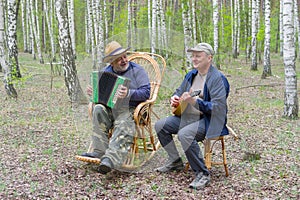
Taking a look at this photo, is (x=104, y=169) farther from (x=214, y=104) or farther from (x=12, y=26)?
(x=12, y=26)

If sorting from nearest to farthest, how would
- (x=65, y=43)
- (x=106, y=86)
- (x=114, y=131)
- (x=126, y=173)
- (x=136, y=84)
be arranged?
(x=106, y=86) → (x=114, y=131) → (x=126, y=173) → (x=136, y=84) → (x=65, y=43)

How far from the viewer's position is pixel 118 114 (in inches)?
186

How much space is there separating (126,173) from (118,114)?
29.1 inches

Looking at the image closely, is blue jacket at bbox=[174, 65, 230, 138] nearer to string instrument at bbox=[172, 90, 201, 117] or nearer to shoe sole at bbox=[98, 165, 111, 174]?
string instrument at bbox=[172, 90, 201, 117]

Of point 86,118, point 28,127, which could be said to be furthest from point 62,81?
point 86,118

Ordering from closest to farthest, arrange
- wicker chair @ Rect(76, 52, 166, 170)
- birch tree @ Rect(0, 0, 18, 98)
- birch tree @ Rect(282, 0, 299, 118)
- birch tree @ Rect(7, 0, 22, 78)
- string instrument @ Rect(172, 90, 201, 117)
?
string instrument @ Rect(172, 90, 201, 117) < wicker chair @ Rect(76, 52, 166, 170) < birch tree @ Rect(282, 0, 299, 118) < birch tree @ Rect(0, 0, 18, 98) < birch tree @ Rect(7, 0, 22, 78)

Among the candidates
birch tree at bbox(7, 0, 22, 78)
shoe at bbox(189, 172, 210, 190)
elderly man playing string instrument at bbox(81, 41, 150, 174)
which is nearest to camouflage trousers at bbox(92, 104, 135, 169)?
elderly man playing string instrument at bbox(81, 41, 150, 174)

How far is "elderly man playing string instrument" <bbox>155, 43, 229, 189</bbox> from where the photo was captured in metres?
4.23

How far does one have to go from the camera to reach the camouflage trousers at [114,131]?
4508 mm

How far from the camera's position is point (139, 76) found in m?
4.85

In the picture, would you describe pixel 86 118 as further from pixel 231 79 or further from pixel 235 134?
pixel 231 79

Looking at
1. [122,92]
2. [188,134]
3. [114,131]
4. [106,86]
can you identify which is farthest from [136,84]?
[188,134]

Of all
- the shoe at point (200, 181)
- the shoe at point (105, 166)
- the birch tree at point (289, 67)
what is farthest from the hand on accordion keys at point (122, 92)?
the birch tree at point (289, 67)

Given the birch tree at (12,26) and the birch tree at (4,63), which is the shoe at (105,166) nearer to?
the birch tree at (4,63)
